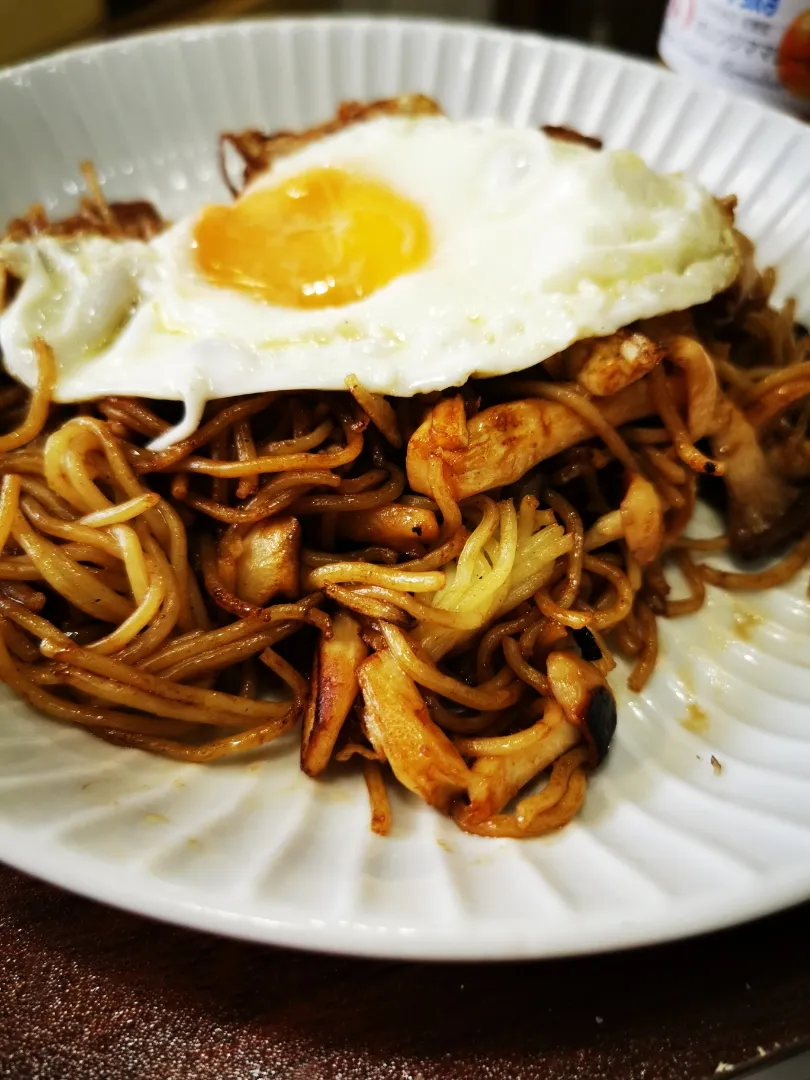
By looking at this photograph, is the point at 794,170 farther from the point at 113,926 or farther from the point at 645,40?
the point at 113,926

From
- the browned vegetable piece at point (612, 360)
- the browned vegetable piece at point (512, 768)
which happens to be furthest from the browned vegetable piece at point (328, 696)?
the browned vegetable piece at point (612, 360)

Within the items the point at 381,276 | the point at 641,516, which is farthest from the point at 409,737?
the point at 381,276

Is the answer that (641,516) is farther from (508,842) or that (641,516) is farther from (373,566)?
(508,842)

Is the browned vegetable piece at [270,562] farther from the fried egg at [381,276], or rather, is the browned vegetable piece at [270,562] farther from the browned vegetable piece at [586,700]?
the browned vegetable piece at [586,700]

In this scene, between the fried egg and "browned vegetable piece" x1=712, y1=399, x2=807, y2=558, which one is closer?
the fried egg

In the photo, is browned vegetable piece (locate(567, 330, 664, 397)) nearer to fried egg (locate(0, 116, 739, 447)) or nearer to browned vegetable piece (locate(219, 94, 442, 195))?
fried egg (locate(0, 116, 739, 447))

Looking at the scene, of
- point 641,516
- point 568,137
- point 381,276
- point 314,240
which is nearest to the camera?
point 641,516

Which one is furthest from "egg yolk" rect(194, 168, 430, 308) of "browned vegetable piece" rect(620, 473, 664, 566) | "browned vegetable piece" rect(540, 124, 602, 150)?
"browned vegetable piece" rect(620, 473, 664, 566)
